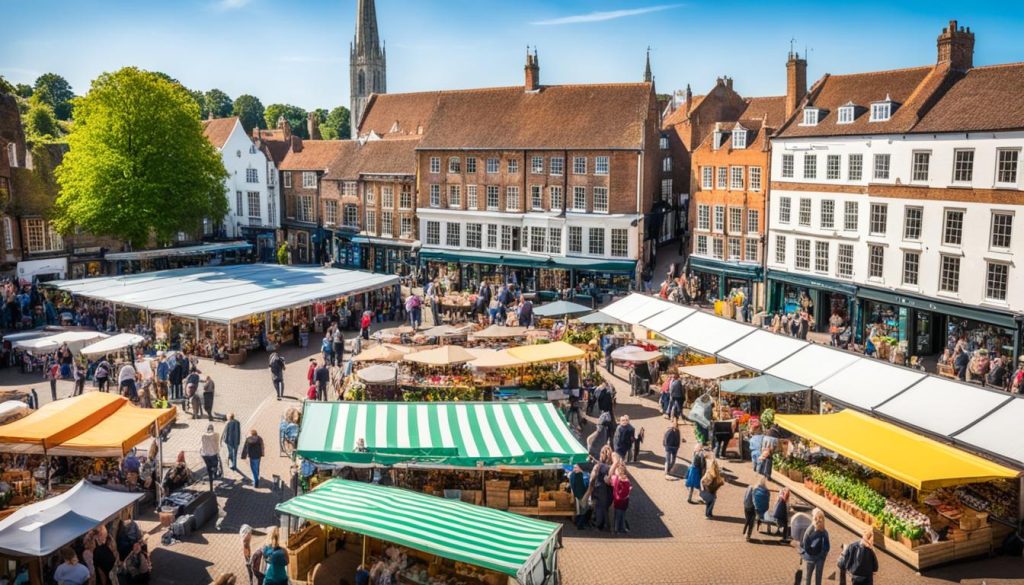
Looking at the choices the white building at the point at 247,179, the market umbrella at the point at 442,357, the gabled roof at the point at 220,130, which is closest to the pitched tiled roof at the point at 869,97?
the market umbrella at the point at 442,357

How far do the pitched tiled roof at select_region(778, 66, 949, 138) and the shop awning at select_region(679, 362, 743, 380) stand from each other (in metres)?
14.4

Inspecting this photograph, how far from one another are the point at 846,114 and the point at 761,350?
1622 centimetres

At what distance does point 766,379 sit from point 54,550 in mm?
15897

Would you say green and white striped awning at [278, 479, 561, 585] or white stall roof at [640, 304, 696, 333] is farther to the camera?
white stall roof at [640, 304, 696, 333]

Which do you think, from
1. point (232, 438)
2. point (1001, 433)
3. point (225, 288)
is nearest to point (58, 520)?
point (232, 438)

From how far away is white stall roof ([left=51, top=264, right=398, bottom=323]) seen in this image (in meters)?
29.8

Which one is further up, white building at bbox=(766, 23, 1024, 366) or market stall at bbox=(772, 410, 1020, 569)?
white building at bbox=(766, 23, 1024, 366)

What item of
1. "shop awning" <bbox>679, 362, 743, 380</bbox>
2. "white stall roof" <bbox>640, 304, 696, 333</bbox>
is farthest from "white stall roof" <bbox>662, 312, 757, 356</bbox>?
"shop awning" <bbox>679, 362, 743, 380</bbox>

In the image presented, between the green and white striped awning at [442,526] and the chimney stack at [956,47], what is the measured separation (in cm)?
2848

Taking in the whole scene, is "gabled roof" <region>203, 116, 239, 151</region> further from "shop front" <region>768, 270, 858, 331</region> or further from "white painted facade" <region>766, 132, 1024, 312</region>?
"shop front" <region>768, 270, 858, 331</region>

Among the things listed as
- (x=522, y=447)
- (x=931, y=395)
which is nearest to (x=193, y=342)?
(x=522, y=447)

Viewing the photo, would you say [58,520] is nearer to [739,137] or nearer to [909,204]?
[909,204]

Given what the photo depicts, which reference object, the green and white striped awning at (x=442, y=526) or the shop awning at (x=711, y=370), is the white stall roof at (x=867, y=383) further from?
the green and white striped awning at (x=442, y=526)

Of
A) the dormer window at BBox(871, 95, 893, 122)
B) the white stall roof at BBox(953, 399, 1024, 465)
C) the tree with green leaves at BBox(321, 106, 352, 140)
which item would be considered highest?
the tree with green leaves at BBox(321, 106, 352, 140)
